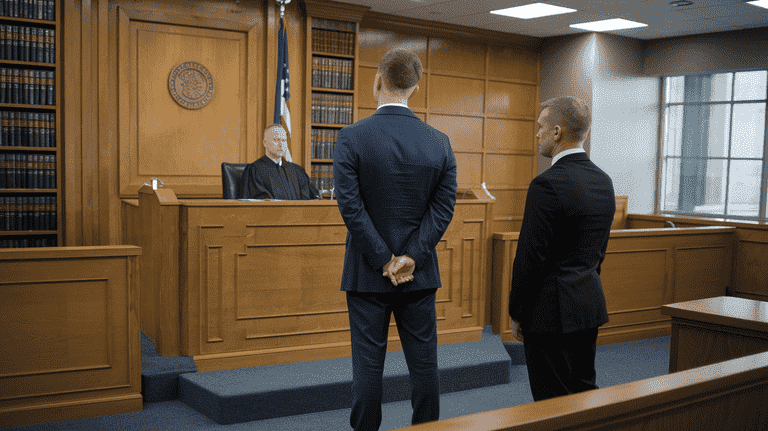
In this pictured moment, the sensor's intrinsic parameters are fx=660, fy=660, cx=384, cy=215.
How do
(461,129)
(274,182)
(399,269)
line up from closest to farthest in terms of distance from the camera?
(399,269), (274,182), (461,129)

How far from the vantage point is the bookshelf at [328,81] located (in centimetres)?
636

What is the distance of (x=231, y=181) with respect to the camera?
4996 millimetres

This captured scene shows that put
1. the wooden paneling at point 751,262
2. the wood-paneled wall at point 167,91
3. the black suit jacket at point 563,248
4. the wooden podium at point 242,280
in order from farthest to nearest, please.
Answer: the wooden paneling at point 751,262 → the wood-paneled wall at point 167,91 → the wooden podium at point 242,280 → the black suit jacket at point 563,248

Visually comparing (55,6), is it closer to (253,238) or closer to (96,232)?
(96,232)

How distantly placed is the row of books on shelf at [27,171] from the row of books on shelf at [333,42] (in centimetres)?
258

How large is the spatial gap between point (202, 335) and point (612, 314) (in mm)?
3003

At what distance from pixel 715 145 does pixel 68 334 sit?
7587 mm

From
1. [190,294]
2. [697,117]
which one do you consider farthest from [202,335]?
[697,117]

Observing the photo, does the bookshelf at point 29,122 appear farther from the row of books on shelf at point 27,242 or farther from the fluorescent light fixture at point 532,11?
the fluorescent light fixture at point 532,11

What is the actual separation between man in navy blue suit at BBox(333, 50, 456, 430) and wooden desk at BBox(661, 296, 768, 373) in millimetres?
794

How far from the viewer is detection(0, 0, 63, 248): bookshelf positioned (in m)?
5.05

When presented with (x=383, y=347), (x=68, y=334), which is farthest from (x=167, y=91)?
(x=383, y=347)

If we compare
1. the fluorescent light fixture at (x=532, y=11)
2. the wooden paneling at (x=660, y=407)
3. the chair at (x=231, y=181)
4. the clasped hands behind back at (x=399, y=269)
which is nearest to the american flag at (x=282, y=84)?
the chair at (x=231, y=181)

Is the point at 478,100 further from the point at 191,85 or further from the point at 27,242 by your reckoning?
the point at 27,242
